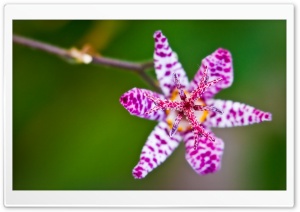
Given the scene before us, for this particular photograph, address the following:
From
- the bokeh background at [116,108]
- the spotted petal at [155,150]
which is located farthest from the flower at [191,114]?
the bokeh background at [116,108]

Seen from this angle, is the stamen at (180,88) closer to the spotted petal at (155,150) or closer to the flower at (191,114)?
the flower at (191,114)

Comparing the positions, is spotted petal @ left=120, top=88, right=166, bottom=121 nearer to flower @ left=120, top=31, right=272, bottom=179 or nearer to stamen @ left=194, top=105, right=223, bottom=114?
flower @ left=120, top=31, right=272, bottom=179

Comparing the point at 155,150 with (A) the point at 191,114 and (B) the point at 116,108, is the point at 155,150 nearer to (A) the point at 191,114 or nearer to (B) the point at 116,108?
(A) the point at 191,114

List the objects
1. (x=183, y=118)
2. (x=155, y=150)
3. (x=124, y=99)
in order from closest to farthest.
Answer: (x=124, y=99) < (x=155, y=150) < (x=183, y=118)

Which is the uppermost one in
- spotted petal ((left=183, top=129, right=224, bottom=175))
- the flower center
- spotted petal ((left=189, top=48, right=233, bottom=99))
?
spotted petal ((left=189, top=48, right=233, bottom=99))

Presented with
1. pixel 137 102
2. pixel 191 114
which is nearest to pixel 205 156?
pixel 191 114

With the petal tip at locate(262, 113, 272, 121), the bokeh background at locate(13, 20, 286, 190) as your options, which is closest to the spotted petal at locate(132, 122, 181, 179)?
the petal tip at locate(262, 113, 272, 121)
